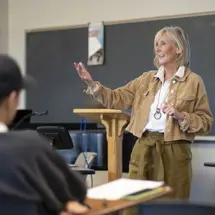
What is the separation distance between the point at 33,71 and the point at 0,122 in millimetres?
4086

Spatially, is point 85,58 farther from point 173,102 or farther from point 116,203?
point 116,203

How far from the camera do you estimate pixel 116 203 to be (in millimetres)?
1448

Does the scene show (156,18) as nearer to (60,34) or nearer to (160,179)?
(60,34)

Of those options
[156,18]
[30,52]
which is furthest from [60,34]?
[156,18]

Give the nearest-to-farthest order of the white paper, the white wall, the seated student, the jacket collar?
the seated student → the white paper → the jacket collar → the white wall

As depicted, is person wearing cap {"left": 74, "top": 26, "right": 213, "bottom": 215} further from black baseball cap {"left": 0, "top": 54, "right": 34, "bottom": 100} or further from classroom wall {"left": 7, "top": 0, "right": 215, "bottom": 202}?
classroom wall {"left": 7, "top": 0, "right": 215, "bottom": 202}

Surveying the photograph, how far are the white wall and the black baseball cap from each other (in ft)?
14.1

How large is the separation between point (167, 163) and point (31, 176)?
1.56m

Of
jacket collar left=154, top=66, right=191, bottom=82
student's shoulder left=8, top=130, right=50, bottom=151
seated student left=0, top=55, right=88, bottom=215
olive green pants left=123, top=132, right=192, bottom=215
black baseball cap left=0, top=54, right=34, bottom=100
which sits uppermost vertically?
Result: jacket collar left=154, top=66, right=191, bottom=82

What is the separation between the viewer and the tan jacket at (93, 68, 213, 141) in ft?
8.75

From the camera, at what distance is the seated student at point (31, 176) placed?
1271 mm

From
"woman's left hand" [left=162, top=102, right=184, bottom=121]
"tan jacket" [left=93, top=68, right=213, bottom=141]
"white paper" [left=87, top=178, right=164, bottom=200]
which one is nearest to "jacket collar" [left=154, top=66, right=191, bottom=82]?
"tan jacket" [left=93, top=68, right=213, bottom=141]

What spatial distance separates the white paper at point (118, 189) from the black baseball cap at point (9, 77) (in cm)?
45

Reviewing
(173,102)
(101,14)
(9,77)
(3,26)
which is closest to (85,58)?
(101,14)
